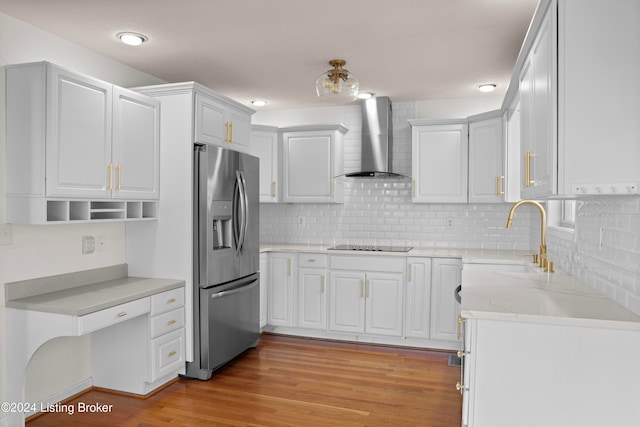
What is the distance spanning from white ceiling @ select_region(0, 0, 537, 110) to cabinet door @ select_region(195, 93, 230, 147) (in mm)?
356

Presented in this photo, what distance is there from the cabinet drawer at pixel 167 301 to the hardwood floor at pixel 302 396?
60 cm

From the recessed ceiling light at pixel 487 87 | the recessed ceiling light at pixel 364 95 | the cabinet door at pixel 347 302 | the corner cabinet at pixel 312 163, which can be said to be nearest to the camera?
the recessed ceiling light at pixel 487 87

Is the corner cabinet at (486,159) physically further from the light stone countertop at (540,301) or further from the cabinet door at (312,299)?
the cabinet door at (312,299)

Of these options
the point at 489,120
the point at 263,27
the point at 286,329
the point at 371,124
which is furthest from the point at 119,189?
the point at 489,120

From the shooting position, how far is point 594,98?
1.80 metres

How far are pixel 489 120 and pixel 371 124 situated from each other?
1.21 m

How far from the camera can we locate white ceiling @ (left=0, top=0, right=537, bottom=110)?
2689 mm

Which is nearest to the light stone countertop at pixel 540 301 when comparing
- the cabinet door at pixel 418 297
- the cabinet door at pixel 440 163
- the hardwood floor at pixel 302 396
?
the hardwood floor at pixel 302 396

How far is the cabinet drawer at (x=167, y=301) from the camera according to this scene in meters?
3.24

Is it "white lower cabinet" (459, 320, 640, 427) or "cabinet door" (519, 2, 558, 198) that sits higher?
"cabinet door" (519, 2, 558, 198)

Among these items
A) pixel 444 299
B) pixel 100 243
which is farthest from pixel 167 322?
pixel 444 299

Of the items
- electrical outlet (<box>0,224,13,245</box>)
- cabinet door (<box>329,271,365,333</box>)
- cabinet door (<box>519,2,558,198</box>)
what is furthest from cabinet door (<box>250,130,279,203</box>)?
cabinet door (<box>519,2,558,198</box>)

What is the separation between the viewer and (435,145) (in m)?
4.66

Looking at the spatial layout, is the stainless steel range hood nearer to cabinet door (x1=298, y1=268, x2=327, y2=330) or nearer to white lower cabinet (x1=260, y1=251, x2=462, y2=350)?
white lower cabinet (x1=260, y1=251, x2=462, y2=350)
